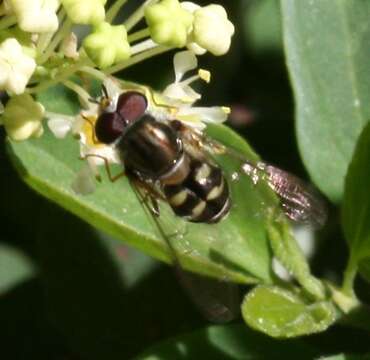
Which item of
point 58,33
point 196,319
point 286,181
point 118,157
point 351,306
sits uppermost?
point 58,33

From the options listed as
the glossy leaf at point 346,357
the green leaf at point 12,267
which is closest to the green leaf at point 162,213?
the glossy leaf at point 346,357

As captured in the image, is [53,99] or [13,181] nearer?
[53,99]

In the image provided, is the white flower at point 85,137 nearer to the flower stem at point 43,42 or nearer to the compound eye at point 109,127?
the compound eye at point 109,127

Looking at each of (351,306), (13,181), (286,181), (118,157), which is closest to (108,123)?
(118,157)

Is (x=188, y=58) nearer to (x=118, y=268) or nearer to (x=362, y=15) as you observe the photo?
(x=362, y=15)

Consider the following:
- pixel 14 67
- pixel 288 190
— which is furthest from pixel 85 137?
pixel 288 190

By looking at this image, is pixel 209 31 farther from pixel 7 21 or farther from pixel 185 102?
pixel 7 21
